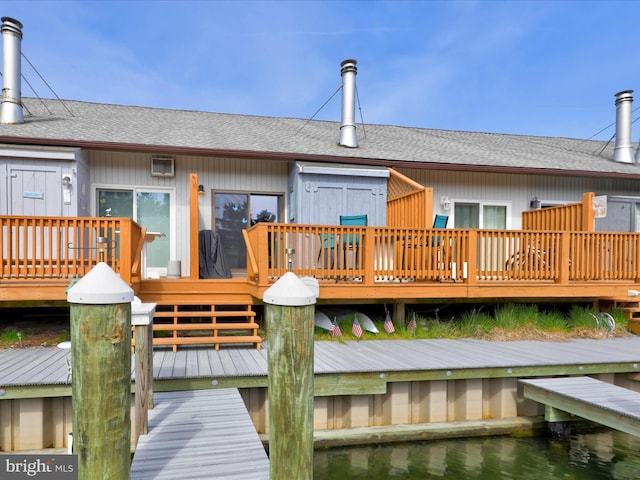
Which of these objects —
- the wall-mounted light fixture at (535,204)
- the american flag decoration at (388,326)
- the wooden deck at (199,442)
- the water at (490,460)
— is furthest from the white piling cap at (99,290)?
the wall-mounted light fixture at (535,204)

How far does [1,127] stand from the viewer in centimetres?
757

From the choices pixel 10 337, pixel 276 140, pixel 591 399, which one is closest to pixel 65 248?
pixel 10 337

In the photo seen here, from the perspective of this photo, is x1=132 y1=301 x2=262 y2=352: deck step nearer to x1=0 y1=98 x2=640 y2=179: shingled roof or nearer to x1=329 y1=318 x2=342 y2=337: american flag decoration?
x1=329 y1=318 x2=342 y2=337: american flag decoration

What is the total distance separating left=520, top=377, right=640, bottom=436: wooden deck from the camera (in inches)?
168

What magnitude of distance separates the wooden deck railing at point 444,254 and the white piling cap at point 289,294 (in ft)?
12.9

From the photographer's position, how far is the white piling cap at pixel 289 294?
209 cm

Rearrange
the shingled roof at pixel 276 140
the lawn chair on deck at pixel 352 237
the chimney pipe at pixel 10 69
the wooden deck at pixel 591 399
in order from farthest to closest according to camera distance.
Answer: the shingled roof at pixel 276 140 → the chimney pipe at pixel 10 69 → the lawn chair on deck at pixel 352 237 → the wooden deck at pixel 591 399

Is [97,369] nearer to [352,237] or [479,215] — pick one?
[352,237]

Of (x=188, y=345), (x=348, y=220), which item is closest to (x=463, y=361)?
(x=348, y=220)

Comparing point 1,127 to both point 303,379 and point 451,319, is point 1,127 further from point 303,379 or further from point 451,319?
point 451,319

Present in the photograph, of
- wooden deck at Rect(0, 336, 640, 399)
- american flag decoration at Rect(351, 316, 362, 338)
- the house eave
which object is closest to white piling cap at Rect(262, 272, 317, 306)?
wooden deck at Rect(0, 336, 640, 399)

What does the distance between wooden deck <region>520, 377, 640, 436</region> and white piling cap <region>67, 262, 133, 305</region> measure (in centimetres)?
471

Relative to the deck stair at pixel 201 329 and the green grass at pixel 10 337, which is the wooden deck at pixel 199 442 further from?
the green grass at pixel 10 337

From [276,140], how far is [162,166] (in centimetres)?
245
